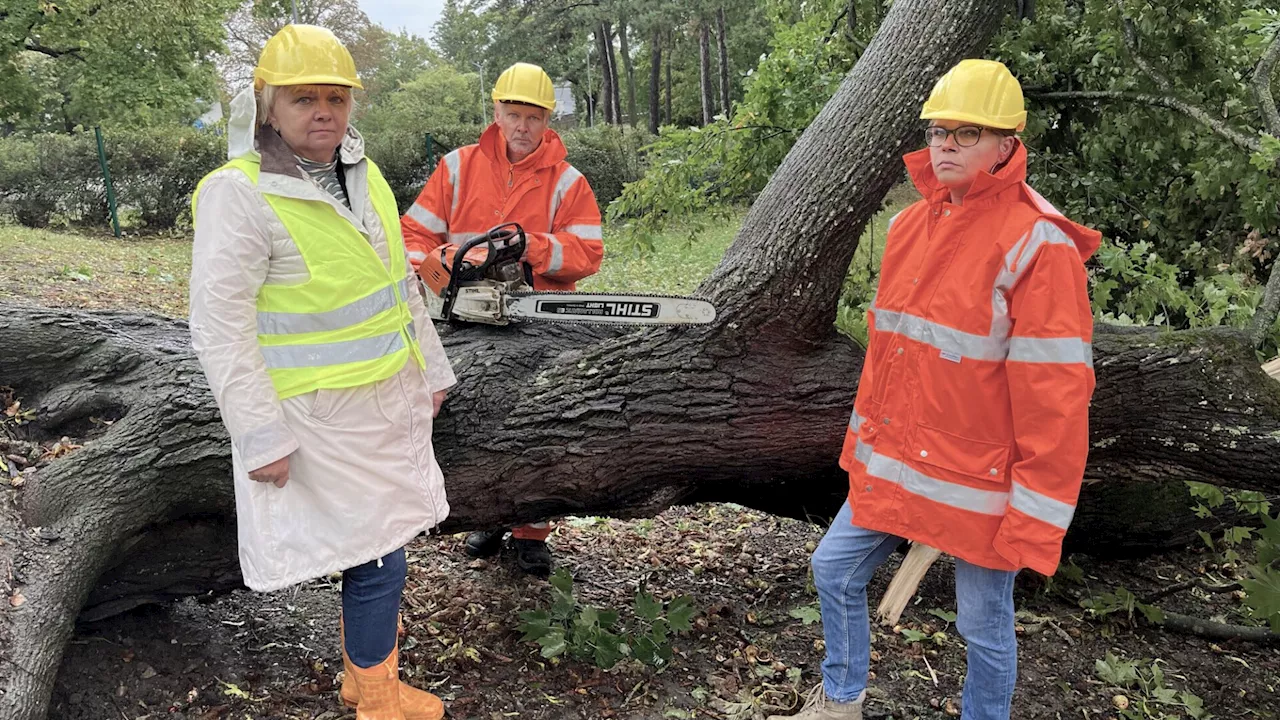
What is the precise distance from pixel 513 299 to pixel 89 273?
646 centimetres

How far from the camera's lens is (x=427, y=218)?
9.92 feet

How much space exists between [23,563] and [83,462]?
0.31m

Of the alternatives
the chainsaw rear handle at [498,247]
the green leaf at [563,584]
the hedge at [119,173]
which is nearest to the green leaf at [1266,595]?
the green leaf at [563,584]

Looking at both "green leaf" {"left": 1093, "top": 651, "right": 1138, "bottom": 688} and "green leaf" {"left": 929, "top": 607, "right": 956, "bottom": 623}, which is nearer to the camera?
"green leaf" {"left": 1093, "top": 651, "right": 1138, "bottom": 688}

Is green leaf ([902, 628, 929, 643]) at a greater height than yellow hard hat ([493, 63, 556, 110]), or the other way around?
yellow hard hat ([493, 63, 556, 110])

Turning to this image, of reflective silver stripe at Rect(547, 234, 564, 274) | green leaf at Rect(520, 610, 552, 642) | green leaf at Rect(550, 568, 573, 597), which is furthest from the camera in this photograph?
reflective silver stripe at Rect(547, 234, 564, 274)

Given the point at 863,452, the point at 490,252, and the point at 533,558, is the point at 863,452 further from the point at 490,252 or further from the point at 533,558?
the point at 533,558

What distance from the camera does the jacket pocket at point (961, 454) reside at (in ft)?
6.15

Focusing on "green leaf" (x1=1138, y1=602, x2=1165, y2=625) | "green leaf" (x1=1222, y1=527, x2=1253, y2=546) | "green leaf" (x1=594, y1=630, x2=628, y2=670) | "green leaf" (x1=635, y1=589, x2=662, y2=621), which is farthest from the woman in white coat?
"green leaf" (x1=1222, y1=527, x2=1253, y2=546)

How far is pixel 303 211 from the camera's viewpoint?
1.86 m

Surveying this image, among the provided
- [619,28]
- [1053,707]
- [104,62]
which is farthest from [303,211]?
[619,28]

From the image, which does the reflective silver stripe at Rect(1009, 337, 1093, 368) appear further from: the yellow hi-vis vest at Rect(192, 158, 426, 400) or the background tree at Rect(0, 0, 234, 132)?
the background tree at Rect(0, 0, 234, 132)

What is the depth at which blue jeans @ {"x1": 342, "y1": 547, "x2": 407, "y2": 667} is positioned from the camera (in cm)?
207

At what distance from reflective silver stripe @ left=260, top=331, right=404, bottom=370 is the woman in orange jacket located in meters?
1.14
